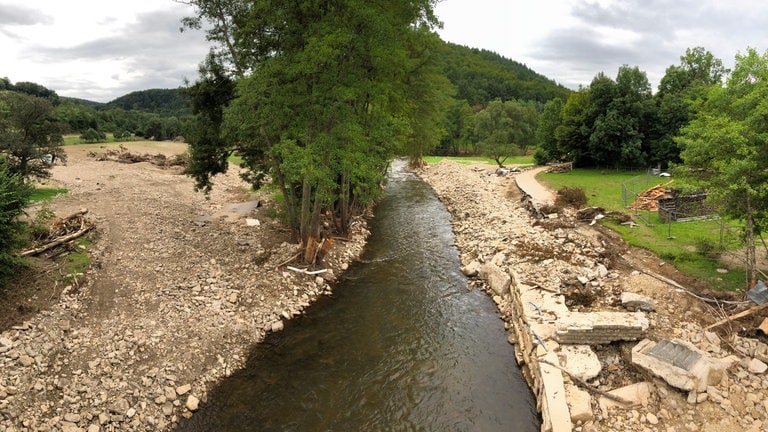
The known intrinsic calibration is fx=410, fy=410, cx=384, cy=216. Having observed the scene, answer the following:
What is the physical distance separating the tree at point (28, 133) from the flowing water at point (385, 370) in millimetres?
20809

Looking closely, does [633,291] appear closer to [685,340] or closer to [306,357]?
[685,340]

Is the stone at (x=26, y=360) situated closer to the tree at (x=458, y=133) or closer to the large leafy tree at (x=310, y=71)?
the large leafy tree at (x=310, y=71)

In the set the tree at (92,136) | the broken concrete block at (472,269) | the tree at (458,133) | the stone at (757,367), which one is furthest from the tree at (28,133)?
the tree at (458,133)

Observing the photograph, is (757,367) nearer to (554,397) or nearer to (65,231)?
(554,397)

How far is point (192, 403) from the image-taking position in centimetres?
1051

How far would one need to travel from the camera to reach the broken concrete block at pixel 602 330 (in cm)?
1151

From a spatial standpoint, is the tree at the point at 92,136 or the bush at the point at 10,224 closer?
the bush at the point at 10,224

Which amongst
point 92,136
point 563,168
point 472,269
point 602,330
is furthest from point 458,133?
point 602,330

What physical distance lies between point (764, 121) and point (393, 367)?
12.4 meters

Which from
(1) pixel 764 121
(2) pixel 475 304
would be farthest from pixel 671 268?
(2) pixel 475 304

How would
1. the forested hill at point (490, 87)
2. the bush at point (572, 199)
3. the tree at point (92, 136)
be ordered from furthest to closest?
1. the forested hill at point (490, 87)
2. the tree at point (92, 136)
3. the bush at point (572, 199)

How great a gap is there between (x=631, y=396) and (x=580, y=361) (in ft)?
4.58

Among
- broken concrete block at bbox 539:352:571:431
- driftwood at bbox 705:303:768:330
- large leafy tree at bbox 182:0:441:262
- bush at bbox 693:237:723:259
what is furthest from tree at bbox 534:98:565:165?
broken concrete block at bbox 539:352:571:431

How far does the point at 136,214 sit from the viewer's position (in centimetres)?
2248
